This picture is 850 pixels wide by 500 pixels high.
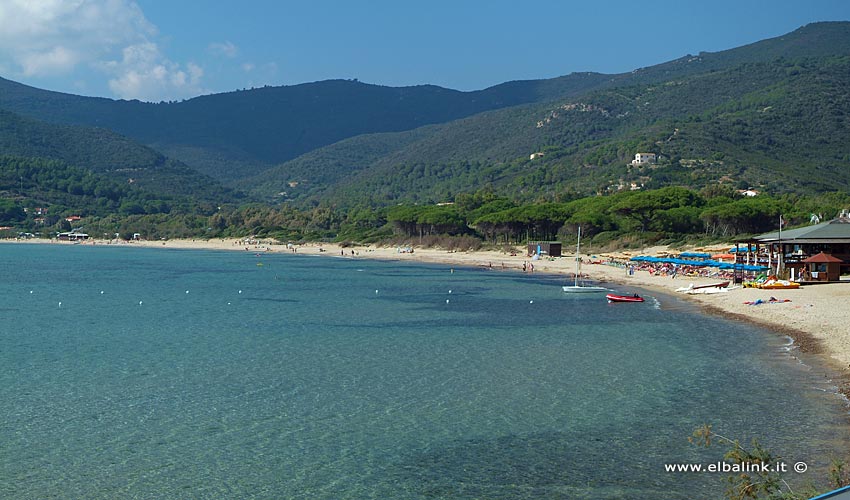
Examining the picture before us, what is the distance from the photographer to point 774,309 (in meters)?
33.9

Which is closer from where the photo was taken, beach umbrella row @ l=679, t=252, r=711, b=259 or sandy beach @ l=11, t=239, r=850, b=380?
sandy beach @ l=11, t=239, r=850, b=380

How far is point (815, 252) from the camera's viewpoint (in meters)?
43.8

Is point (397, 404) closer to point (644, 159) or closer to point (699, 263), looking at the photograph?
point (699, 263)

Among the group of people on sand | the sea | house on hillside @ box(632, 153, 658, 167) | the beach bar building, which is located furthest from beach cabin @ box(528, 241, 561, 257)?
house on hillside @ box(632, 153, 658, 167)

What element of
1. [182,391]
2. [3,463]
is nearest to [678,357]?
[182,391]

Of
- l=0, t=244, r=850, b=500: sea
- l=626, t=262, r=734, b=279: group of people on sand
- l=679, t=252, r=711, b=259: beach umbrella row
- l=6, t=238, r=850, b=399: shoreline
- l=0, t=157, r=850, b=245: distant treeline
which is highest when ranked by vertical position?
l=0, t=157, r=850, b=245: distant treeline

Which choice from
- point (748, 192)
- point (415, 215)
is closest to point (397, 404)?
point (415, 215)

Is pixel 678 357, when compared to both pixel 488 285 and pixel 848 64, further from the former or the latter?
pixel 848 64

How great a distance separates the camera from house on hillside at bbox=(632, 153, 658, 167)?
12019 cm

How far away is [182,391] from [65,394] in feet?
8.98

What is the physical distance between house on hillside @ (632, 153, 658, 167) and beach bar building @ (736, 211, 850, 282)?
73.9 m

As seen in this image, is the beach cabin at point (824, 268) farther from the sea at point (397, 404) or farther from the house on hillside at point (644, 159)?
the house on hillside at point (644, 159)

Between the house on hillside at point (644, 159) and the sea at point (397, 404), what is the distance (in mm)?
85363

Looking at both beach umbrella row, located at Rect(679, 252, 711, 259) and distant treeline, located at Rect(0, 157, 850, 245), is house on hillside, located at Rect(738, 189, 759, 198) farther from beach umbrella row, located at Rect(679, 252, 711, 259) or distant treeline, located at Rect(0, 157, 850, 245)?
beach umbrella row, located at Rect(679, 252, 711, 259)
